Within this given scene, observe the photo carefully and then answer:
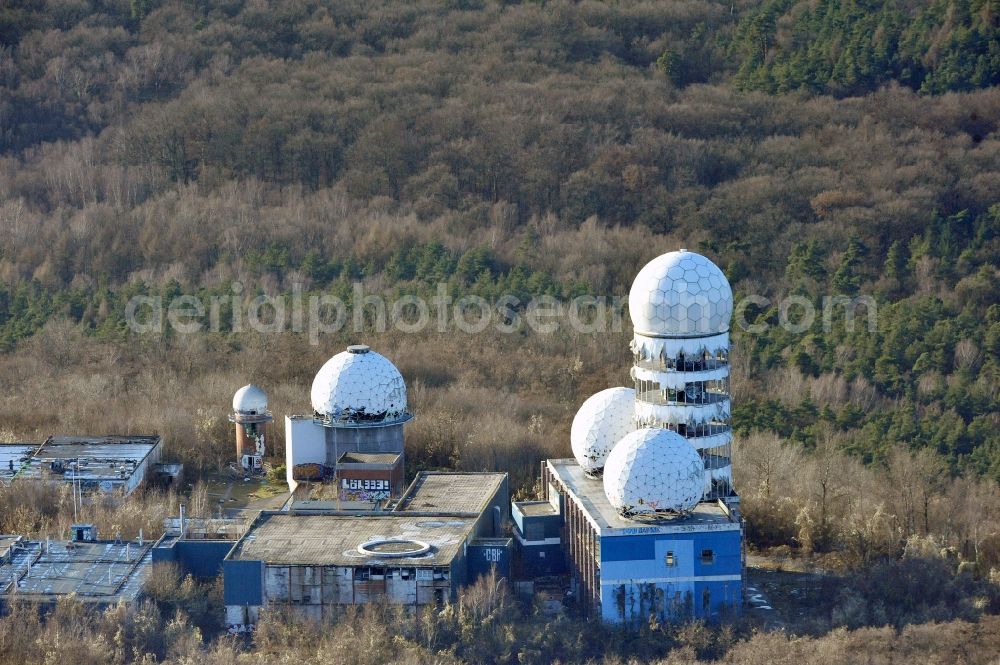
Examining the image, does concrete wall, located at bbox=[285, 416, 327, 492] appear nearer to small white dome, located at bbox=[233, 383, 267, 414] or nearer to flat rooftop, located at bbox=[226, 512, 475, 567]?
small white dome, located at bbox=[233, 383, 267, 414]

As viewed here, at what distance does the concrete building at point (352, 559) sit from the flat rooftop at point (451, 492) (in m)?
0.72

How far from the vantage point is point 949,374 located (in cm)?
6519

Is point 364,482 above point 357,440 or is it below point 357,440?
below

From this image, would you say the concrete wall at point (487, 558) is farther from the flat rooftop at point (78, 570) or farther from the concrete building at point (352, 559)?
the flat rooftop at point (78, 570)

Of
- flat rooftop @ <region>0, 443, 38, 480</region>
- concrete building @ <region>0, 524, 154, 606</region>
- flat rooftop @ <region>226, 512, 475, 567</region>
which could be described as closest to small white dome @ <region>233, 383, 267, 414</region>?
flat rooftop @ <region>0, 443, 38, 480</region>

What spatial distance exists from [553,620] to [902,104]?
5720 centimetres

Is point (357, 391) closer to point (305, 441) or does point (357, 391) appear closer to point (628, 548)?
point (305, 441)

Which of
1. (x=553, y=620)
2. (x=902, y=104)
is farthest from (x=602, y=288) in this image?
(x=553, y=620)

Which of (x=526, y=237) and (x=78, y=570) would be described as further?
(x=526, y=237)

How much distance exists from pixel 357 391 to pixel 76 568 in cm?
1153

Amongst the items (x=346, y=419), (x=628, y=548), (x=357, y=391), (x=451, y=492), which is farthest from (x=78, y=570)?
(x=628, y=548)

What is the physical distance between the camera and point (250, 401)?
58594 mm

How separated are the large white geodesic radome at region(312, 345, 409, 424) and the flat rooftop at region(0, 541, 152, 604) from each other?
27.6 ft

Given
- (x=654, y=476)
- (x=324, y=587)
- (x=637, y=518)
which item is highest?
(x=654, y=476)
